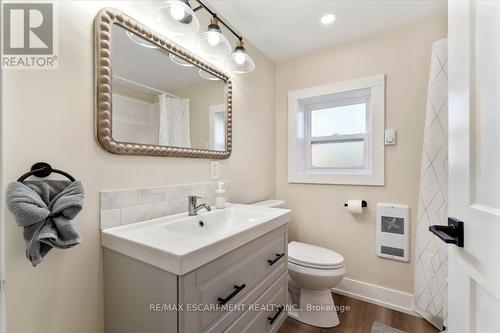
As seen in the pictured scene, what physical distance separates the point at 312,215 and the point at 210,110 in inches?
53.8

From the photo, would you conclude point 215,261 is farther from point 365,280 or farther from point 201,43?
point 365,280

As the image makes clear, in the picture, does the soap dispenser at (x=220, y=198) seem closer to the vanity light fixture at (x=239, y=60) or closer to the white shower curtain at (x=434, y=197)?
the vanity light fixture at (x=239, y=60)

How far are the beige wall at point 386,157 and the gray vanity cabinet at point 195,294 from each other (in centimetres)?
105

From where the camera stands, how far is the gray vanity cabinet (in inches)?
28.4

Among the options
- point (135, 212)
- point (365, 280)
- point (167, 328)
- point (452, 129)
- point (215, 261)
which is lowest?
point (365, 280)

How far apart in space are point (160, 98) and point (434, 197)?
1.90 metres

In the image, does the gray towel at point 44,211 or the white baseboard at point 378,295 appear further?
the white baseboard at point 378,295

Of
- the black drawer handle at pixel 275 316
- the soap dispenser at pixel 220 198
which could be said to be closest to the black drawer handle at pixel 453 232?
the black drawer handle at pixel 275 316

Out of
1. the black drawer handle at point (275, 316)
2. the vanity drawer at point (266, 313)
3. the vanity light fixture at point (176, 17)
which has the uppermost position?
the vanity light fixture at point (176, 17)

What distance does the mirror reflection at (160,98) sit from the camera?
1020mm

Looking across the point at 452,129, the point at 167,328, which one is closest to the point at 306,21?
the point at 452,129

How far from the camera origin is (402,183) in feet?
5.71

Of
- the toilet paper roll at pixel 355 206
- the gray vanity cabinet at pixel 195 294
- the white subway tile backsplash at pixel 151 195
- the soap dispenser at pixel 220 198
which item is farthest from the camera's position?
the toilet paper roll at pixel 355 206

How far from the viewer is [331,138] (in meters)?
2.19
